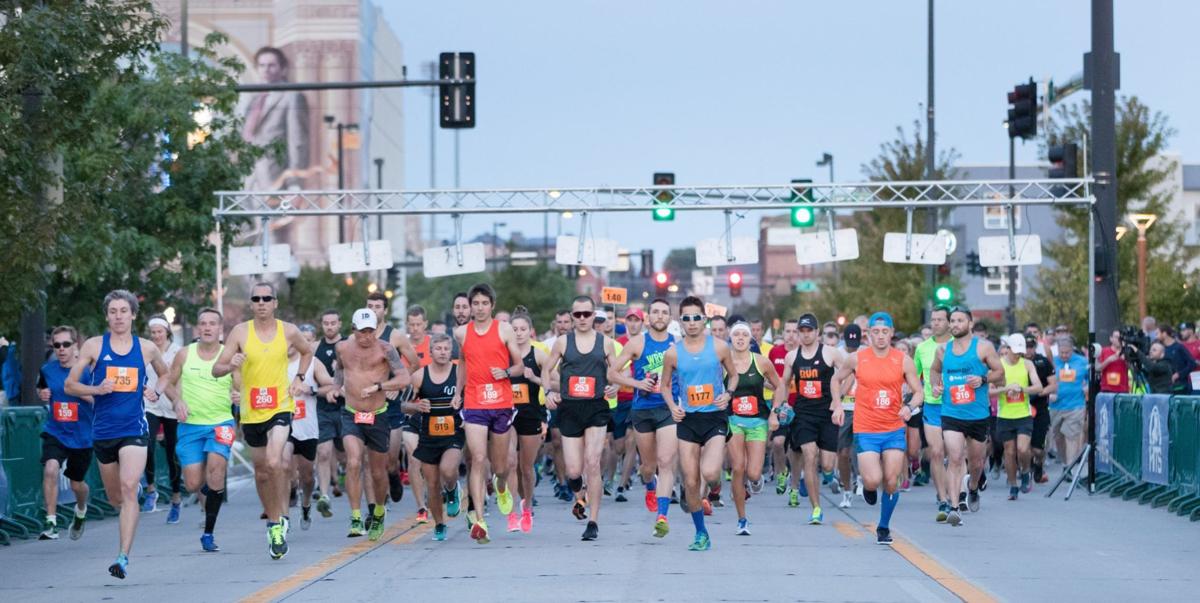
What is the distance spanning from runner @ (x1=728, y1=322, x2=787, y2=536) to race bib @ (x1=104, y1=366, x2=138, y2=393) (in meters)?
5.10

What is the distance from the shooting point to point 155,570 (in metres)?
13.7

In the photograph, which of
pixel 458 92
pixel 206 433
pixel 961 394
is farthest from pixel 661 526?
pixel 458 92

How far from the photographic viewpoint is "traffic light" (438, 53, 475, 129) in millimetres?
26406

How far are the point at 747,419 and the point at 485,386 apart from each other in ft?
8.32

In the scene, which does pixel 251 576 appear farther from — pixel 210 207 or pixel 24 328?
pixel 210 207

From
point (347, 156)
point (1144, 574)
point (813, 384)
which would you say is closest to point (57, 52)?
point (813, 384)

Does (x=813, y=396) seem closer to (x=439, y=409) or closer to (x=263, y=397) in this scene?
(x=439, y=409)

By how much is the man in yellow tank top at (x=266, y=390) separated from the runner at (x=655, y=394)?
2.74m

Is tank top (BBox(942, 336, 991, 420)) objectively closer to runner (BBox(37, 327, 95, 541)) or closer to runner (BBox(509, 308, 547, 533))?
runner (BBox(509, 308, 547, 533))

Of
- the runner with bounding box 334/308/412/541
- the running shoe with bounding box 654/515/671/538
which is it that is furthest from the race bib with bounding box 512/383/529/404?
the running shoe with bounding box 654/515/671/538

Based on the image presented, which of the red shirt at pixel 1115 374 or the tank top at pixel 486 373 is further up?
the tank top at pixel 486 373

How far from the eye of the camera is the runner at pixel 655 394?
15258 millimetres

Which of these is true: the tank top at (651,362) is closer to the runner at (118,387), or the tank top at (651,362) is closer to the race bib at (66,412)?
the runner at (118,387)

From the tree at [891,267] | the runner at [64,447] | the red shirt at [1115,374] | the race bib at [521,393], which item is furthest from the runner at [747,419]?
the tree at [891,267]
